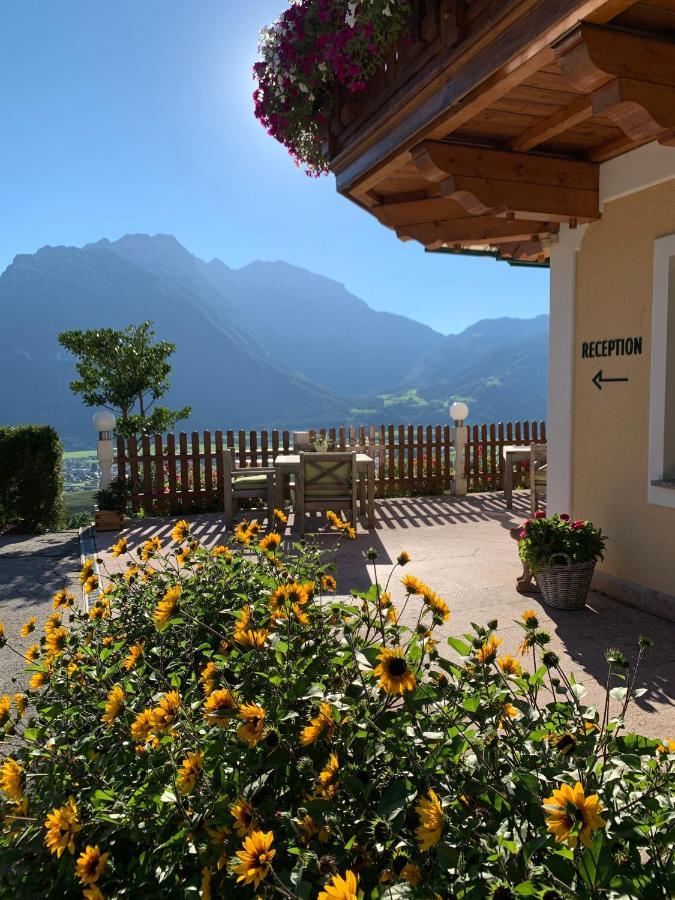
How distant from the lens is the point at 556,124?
3445 millimetres

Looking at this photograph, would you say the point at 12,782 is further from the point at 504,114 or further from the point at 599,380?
the point at 599,380

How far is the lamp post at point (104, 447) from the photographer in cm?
923

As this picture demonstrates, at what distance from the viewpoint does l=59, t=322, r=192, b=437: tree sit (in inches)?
399

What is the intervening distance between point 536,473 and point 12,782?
7730mm

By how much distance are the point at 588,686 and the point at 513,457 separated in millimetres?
6209

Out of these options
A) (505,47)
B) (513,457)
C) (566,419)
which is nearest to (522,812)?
(505,47)

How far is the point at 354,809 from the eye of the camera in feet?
4.18

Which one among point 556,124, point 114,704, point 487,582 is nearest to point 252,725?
point 114,704

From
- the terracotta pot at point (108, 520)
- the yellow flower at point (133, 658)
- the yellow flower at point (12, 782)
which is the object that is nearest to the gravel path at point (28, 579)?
the terracotta pot at point (108, 520)

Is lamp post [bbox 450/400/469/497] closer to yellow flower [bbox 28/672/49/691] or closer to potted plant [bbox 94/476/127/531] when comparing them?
potted plant [bbox 94/476/127/531]

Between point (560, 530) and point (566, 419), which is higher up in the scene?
point (566, 419)

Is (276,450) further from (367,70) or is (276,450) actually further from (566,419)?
(367,70)

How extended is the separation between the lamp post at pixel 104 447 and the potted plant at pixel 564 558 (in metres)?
6.77

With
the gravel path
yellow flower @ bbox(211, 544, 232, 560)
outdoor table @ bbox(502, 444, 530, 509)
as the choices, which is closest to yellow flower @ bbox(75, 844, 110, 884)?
yellow flower @ bbox(211, 544, 232, 560)
